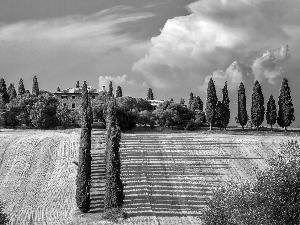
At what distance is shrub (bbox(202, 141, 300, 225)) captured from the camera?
3597cm

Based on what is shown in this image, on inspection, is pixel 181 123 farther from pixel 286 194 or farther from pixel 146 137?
pixel 286 194

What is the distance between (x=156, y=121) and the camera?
380 ft

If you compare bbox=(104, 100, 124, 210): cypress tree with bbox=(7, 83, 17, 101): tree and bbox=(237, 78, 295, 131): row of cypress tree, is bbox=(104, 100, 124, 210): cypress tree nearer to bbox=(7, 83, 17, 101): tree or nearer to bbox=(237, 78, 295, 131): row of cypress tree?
bbox=(237, 78, 295, 131): row of cypress tree

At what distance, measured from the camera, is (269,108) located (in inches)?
4444

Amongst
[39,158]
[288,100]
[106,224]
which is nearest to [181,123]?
[288,100]

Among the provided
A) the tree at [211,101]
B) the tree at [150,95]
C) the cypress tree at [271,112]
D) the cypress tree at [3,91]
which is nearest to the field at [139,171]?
the tree at [211,101]

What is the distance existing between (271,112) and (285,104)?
7.12 metres

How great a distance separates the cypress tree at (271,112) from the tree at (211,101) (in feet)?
41.0

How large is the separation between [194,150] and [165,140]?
6068 millimetres

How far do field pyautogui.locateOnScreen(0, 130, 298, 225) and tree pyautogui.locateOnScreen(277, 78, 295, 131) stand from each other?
29539 mm

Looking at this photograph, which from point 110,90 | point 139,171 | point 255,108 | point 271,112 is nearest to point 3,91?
point 110,90

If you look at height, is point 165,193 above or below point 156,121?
below

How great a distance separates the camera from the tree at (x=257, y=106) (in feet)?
354

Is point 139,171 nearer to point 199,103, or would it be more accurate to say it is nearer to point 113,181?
point 113,181
